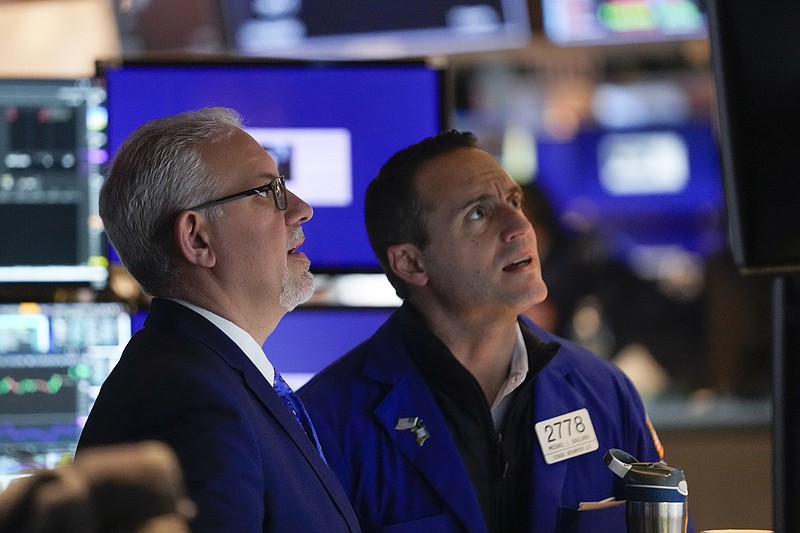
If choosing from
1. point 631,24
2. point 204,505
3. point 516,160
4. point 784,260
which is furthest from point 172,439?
point 516,160

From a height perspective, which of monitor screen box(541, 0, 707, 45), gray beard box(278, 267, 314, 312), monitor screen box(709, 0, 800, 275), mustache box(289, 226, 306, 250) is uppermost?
monitor screen box(541, 0, 707, 45)

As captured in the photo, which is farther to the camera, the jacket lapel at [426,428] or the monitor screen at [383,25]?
the monitor screen at [383,25]

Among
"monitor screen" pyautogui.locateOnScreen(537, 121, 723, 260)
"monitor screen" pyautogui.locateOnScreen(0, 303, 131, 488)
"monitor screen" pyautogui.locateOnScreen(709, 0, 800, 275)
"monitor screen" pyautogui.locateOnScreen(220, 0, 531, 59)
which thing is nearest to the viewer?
"monitor screen" pyautogui.locateOnScreen(709, 0, 800, 275)

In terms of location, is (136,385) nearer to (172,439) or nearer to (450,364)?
(172,439)

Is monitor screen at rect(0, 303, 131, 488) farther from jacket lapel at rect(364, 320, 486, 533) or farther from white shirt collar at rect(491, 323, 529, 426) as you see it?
white shirt collar at rect(491, 323, 529, 426)

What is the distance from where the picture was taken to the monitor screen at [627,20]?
351cm

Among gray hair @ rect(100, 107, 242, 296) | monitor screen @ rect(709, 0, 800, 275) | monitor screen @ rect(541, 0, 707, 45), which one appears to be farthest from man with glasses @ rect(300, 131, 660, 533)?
monitor screen @ rect(541, 0, 707, 45)

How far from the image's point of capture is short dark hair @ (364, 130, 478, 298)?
225 cm

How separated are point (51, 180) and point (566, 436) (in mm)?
1327

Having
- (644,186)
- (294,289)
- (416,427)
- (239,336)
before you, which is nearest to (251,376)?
(239,336)

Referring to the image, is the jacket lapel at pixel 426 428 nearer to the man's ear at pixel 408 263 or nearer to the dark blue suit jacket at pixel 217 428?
the man's ear at pixel 408 263

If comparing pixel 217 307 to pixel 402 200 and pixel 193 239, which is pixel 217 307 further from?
pixel 402 200

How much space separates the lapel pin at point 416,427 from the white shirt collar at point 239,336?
448 mm

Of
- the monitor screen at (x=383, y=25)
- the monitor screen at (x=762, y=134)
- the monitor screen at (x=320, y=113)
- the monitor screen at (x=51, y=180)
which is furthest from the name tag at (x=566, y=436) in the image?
the monitor screen at (x=383, y=25)
